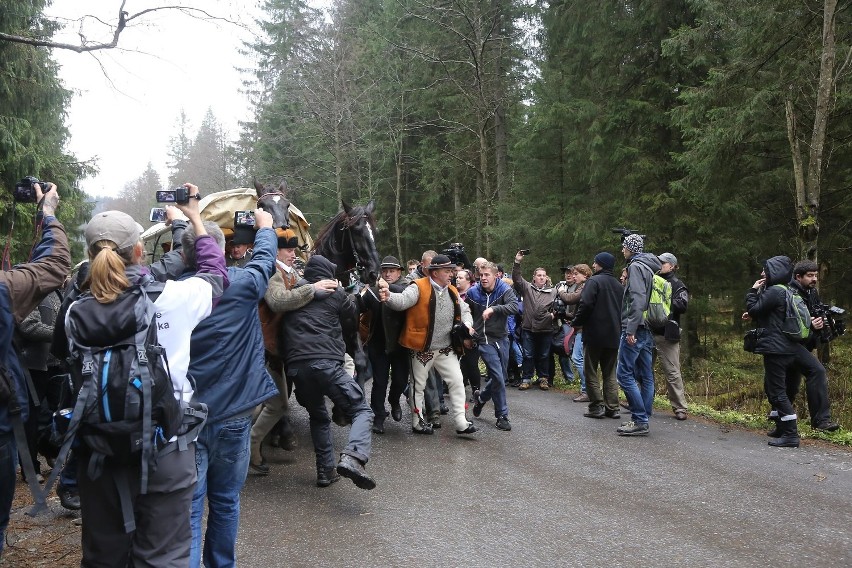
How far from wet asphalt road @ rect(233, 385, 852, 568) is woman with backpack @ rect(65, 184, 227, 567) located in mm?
1698

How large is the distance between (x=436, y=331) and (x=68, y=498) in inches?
165

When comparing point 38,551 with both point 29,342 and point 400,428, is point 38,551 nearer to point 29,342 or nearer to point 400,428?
point 29,342

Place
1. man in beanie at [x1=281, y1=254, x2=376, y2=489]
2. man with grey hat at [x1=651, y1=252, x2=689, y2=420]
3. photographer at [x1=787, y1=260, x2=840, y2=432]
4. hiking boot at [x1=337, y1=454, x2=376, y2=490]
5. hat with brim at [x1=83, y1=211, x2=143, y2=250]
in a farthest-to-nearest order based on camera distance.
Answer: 1. man with grey hat at [x1=651, y1=252, x2=689, y2=420]
2. photographer at [x1=787, y1=260, x2=840, y2=432]
3. man in beanie at [x1=281, y1=254, x2=376, y2=489]
4. hiking boot at [x1=337, y1=454, x2=376, y2=490]
5. hat with brim at [x1=83, y1=211, x2=143, y2=250]

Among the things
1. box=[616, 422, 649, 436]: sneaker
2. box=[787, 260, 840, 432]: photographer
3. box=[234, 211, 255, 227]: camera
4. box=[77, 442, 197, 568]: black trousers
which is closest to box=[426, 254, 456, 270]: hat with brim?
box=[234, 211, 255, 227]: camera

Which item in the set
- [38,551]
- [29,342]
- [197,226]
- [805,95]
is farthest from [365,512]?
[805,95]

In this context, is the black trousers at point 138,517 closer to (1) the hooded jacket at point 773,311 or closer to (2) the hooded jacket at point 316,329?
(2) the hooded jacket at point 316,329

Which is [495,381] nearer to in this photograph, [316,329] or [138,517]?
[316,329]

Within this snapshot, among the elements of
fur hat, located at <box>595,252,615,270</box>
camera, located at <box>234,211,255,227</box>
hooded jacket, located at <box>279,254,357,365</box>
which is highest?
camera, located at <box>234,211,255,227</box>

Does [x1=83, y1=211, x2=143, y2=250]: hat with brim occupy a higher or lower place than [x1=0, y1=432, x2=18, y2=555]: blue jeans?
higher

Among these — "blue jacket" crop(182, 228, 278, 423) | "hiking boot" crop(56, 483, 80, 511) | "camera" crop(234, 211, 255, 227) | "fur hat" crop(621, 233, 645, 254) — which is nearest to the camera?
"blue jacket" crop(182, 228, 278, 423)

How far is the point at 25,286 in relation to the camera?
3.63 m

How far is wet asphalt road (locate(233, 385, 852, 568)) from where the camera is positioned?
4535 mm

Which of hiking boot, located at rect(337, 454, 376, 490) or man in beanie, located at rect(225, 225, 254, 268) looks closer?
hiking boot, located at rect(337, 454, 376, 490)

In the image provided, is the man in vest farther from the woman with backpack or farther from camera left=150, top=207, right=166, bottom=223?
the woman with backpack
